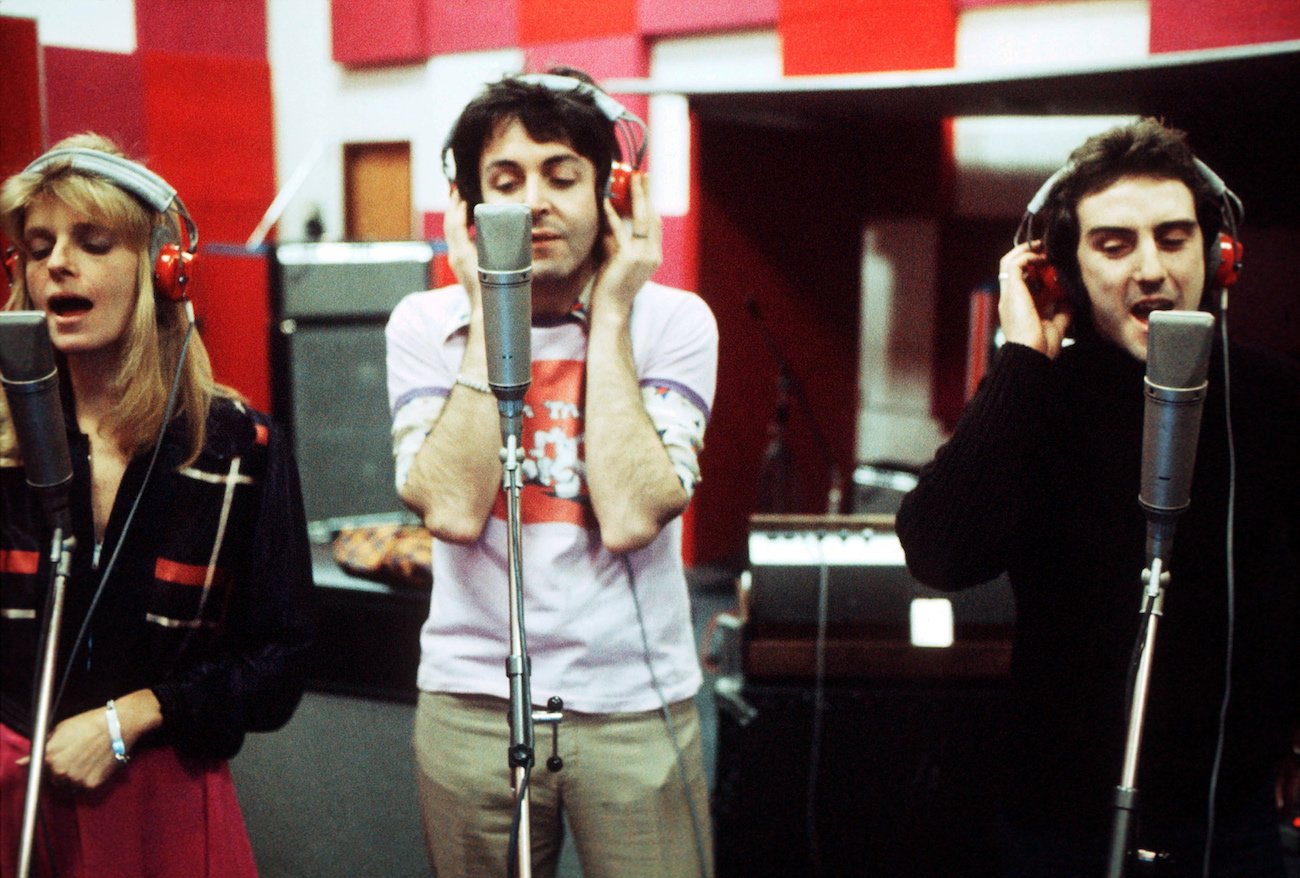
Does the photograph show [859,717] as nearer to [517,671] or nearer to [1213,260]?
[1213,260]

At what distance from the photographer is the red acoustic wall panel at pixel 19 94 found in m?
1.74

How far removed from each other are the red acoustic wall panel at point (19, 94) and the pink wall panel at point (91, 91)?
0.12 feet

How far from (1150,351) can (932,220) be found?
4266 mm

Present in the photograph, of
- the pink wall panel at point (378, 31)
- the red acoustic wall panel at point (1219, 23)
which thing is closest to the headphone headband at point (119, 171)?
the pink wall panel at point (378, 31)

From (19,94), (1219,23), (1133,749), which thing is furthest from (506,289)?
(1219,23)

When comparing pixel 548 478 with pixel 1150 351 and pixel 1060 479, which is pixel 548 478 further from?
pixel 1150 351

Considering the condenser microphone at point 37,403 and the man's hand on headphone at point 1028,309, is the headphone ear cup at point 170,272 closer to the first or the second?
the condenser microphone at point 37,403

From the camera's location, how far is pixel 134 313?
4.24 ft

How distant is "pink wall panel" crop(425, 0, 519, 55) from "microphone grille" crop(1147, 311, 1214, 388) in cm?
357

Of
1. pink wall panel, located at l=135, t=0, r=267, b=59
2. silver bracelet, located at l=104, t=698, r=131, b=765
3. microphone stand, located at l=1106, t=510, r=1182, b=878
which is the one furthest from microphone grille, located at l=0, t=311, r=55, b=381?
pink wall panel, located at l=135, t=0, r=267, b=59

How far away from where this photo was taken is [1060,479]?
1410 millimetres

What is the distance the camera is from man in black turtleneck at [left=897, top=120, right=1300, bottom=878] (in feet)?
4.47

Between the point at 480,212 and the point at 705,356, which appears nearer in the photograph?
the point at 480,212

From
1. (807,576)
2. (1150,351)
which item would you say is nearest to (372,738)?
(807,576)
